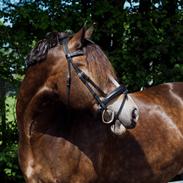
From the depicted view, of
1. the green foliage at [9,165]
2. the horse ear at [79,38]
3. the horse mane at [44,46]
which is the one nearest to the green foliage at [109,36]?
the green foliage at [9,165]

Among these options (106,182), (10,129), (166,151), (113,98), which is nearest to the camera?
(113,98)

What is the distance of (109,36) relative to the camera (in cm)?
538

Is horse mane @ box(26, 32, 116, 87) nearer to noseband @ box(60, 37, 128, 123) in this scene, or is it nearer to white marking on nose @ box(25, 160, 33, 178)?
noseband @ box(60, 37, 128, 123)

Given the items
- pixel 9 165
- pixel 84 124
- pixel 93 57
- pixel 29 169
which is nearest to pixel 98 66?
pixel 93 57

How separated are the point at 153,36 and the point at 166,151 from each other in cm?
203

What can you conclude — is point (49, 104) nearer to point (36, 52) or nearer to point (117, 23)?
point (36, 52)

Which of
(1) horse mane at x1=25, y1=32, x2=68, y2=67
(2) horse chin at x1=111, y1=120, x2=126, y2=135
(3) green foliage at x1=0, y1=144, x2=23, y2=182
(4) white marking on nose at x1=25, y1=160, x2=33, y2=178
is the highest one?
(1) horse mane at x1=25, y1=32, x2=68, y2=67

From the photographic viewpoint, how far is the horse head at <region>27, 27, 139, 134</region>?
105 inches

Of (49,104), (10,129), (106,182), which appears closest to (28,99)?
(49,104)

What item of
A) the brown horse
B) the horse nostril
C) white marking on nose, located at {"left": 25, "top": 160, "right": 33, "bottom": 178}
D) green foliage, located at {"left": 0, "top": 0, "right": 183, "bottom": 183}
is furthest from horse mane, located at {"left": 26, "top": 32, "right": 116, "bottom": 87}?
green foliage, located at {"left": 0, "top": 0, "right": 183, "bottom": 183}

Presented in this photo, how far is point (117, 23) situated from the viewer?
5.20 meters

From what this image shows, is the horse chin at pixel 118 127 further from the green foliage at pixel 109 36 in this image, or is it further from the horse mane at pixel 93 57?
the green foliage at pixel 109 36

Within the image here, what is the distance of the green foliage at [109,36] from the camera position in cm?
494

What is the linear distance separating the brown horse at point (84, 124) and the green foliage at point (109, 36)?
1.65 meters
